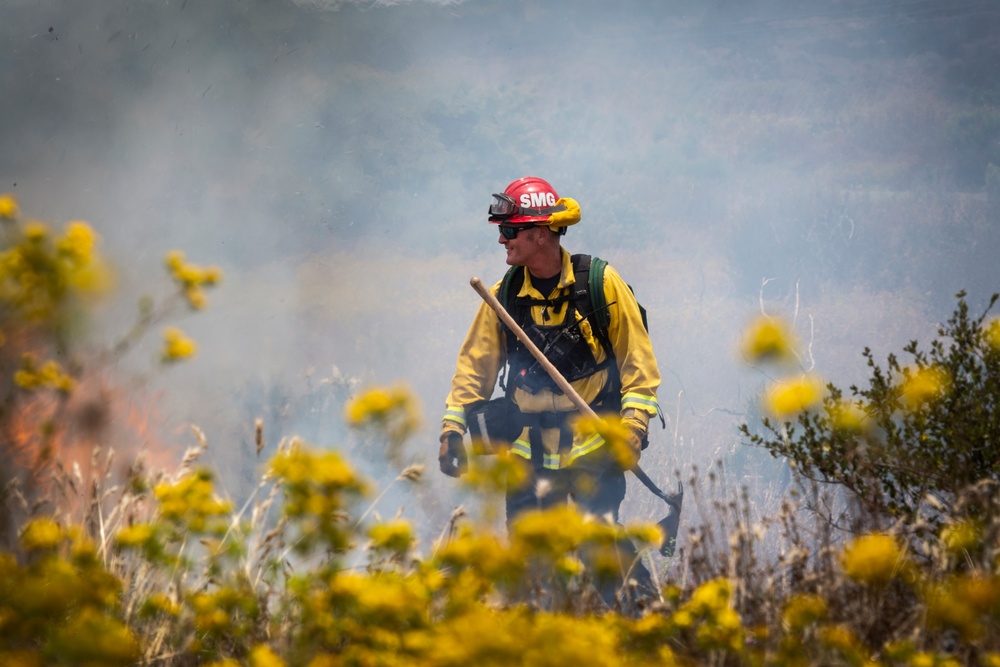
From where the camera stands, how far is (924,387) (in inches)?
113

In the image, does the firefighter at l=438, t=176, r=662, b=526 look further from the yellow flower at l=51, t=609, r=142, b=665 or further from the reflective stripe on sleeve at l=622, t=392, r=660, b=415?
the yellow flower at l=51, t=609, r=142, b=665

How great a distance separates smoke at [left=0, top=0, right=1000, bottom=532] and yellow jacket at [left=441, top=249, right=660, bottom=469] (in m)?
4.82

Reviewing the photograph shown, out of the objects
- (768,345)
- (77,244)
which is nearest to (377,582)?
(768,345)

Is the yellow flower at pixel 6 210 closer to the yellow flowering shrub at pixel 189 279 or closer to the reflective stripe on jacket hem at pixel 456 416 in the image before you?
the yellow flowering shrub at pixel 189 279

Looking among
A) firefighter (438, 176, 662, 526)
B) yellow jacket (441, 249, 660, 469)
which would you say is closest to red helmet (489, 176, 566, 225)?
firefighter (438, 176, 662, 526)

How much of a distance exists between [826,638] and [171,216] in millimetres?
7500

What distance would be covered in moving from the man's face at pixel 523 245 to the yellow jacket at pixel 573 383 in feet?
0.42

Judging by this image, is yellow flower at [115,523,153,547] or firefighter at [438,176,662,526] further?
firefighter at [438,176,662,526]

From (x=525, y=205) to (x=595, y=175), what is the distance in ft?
19.9

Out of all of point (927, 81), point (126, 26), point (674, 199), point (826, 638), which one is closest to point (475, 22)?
point (674, 199)

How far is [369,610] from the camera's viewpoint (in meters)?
1.30

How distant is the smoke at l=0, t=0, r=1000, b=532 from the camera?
345 inches

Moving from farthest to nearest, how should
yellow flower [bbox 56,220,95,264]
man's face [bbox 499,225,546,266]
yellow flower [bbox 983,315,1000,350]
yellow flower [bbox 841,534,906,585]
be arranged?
1. man's face [bbox 499,225,546,266]
2. yellow flower [bbox 983,315,1000,350]
3. yellow flower [bbox 56,220,95,264]
4. yellow flower [bbox 841,534,906,585]

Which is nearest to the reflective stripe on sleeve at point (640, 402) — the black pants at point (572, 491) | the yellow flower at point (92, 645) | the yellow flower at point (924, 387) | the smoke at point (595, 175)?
the black pants at point (572, 491)
